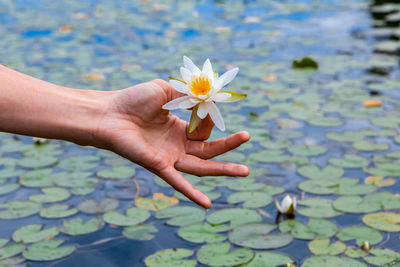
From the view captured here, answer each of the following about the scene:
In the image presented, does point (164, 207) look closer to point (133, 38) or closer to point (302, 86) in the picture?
point (302, 86)

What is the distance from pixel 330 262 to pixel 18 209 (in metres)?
1.56

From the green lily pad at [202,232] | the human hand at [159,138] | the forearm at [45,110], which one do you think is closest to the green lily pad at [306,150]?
the green lily pad at [202,232]

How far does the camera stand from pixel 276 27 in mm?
5613

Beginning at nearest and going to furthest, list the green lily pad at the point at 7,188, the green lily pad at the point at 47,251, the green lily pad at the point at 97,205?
the green lily pad at the point at 47,251 < the green lily pad at the point at 97,205 < the green lily pad at the point at 7,188

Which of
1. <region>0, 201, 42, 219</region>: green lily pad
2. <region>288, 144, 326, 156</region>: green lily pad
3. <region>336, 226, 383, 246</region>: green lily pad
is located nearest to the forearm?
<region>0, 201, 42, 219</region>: green lily pad

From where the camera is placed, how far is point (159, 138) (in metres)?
1.96

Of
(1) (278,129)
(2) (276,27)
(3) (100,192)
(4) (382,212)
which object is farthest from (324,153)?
(2) (276,27)

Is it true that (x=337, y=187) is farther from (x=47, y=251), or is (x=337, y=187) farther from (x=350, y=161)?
(x=47, y=251)

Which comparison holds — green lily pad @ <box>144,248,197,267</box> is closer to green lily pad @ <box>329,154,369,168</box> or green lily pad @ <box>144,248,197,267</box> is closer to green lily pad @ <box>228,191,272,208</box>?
green lily pad @ <box>228,191,272,208</box>

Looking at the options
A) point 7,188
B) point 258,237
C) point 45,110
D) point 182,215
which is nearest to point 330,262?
point 258,237

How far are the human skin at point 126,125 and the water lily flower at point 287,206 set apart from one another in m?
0.64

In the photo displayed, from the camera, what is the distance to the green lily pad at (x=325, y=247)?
6.96ft

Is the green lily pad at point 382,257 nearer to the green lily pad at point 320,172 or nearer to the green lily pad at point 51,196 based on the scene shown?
the green lily pad at point 320,172

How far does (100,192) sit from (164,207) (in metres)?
0.40
